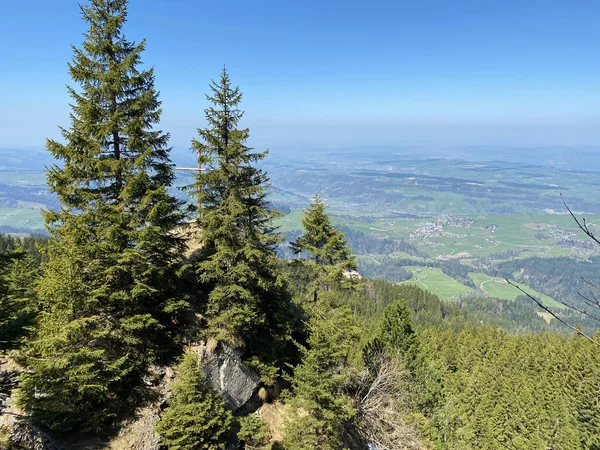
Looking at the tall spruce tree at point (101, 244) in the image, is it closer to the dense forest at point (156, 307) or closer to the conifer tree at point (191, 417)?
the dense forest at point (156, 307)

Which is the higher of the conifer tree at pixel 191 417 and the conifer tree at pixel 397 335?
the conifer tree at pixel 191 417

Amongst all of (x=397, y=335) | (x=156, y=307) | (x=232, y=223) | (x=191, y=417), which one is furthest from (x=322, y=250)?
(x=397, y=335)

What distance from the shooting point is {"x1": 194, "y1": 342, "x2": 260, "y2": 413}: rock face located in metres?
14.6

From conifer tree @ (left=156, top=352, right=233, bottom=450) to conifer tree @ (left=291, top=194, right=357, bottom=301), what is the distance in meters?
8.23

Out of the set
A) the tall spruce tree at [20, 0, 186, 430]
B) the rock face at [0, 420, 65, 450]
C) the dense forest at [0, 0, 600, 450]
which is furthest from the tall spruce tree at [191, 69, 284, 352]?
the rock face at [0, 420, 65, 450]

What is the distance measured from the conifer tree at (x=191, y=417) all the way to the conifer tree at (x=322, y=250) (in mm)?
8233

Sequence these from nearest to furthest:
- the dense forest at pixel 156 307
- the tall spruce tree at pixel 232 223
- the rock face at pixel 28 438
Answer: the rock face at pixel 28 438 → the dense forest at pixel 156 307 → the tall spruce tree at pixel 232 223

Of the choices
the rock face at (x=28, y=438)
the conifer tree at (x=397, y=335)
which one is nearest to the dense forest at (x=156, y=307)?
the rock face at (x=28, y=438)

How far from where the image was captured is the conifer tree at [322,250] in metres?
18.6

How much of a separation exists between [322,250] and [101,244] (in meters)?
10.7

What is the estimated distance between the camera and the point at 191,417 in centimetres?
1188

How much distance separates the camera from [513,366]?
4050cm

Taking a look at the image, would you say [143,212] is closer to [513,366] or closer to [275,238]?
[275,238]

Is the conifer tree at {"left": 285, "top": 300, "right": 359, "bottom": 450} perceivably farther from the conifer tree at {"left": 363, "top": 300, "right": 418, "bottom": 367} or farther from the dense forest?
the conifer tree at {"left": 363, "top": 300, "right": 418, "bottom": 367}
